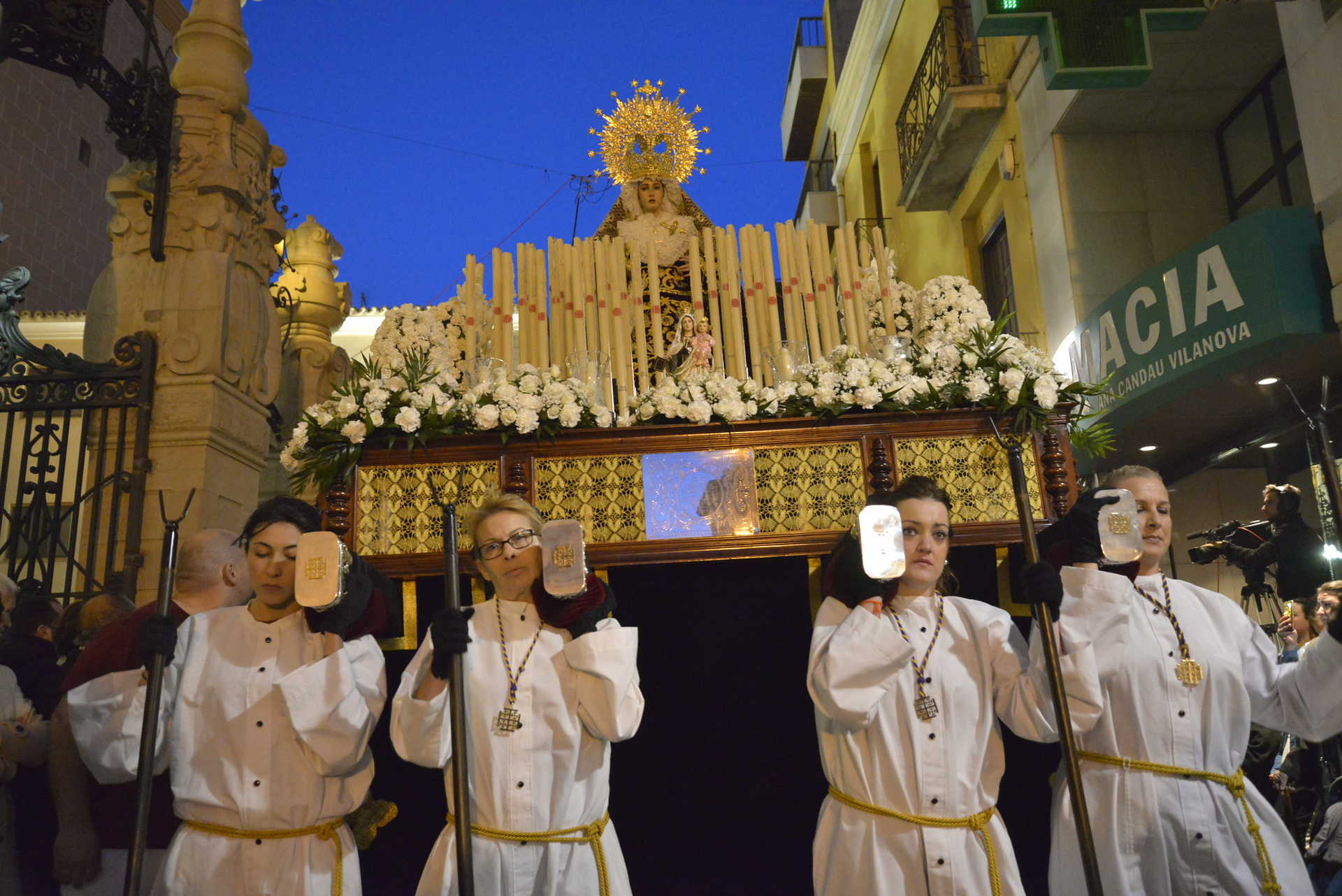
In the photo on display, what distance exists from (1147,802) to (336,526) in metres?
3.05

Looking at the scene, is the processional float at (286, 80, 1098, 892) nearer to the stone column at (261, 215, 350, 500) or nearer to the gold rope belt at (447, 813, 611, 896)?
the gold rope belt at (447, 813, 611, 896)

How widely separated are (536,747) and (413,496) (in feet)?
5.37

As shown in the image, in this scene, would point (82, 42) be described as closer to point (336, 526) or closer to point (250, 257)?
point (250, 257)

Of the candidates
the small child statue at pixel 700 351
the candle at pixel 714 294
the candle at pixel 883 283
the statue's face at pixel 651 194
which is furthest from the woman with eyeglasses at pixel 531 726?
the statue's face at pixel 651 194

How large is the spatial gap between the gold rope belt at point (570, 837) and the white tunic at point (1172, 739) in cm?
130

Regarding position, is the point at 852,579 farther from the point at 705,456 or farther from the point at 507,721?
the point at 705,456

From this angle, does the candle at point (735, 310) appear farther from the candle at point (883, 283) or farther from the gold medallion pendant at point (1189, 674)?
the gold medallion pendant at point (1189, 674)

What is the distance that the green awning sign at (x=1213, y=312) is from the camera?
656cm

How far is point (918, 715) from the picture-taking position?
3145 millimetres

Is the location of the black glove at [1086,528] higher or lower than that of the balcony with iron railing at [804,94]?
lower

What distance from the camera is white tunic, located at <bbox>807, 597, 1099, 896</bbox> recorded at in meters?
3.03

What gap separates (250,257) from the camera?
24.1 feet

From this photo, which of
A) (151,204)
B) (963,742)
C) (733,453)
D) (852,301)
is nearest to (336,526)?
(733,453)

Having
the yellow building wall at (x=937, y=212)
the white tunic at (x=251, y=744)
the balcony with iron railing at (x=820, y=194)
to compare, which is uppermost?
the balcony with iron railing at (x=820, y=194)
